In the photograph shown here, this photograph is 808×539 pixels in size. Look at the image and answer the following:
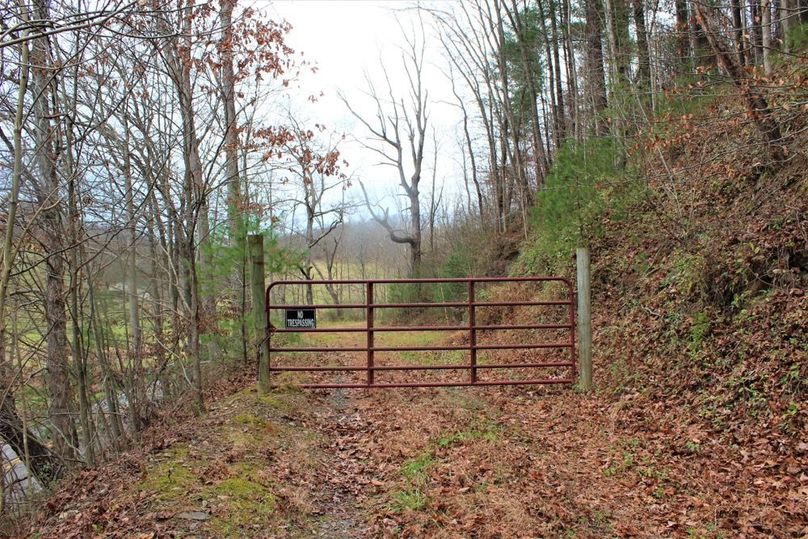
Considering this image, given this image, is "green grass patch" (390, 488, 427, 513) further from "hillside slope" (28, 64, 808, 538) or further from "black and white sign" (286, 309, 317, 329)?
"black and white sign" (286, 309, 317, 329)

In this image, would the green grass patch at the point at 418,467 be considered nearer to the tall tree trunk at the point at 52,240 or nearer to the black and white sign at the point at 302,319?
the black and white sign at the point at 302,319

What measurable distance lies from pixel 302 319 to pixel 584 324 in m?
3.80

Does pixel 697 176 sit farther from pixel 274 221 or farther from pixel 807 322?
pixel 274 221

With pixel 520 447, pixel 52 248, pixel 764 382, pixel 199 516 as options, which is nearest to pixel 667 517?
pixel 520 447

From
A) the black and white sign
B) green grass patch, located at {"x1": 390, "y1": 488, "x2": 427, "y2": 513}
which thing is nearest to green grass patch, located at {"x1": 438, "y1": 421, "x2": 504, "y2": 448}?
green grass patch, located at {"x1": 390, "y1": 488, "x2": 427, "y2": 513}

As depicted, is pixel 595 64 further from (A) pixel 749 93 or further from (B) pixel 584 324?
(B) pixel 584 324

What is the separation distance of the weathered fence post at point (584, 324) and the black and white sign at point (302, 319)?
3.59 m

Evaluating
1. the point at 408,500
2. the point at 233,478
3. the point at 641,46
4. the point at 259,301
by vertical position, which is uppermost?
the point at 641,46

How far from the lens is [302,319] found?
22.4 feet

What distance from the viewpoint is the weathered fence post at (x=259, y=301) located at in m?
6.65

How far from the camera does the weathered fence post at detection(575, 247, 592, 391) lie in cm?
703

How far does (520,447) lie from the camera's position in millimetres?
5137

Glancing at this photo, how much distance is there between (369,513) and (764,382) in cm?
397

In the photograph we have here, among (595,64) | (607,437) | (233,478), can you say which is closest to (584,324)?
(607,437)
